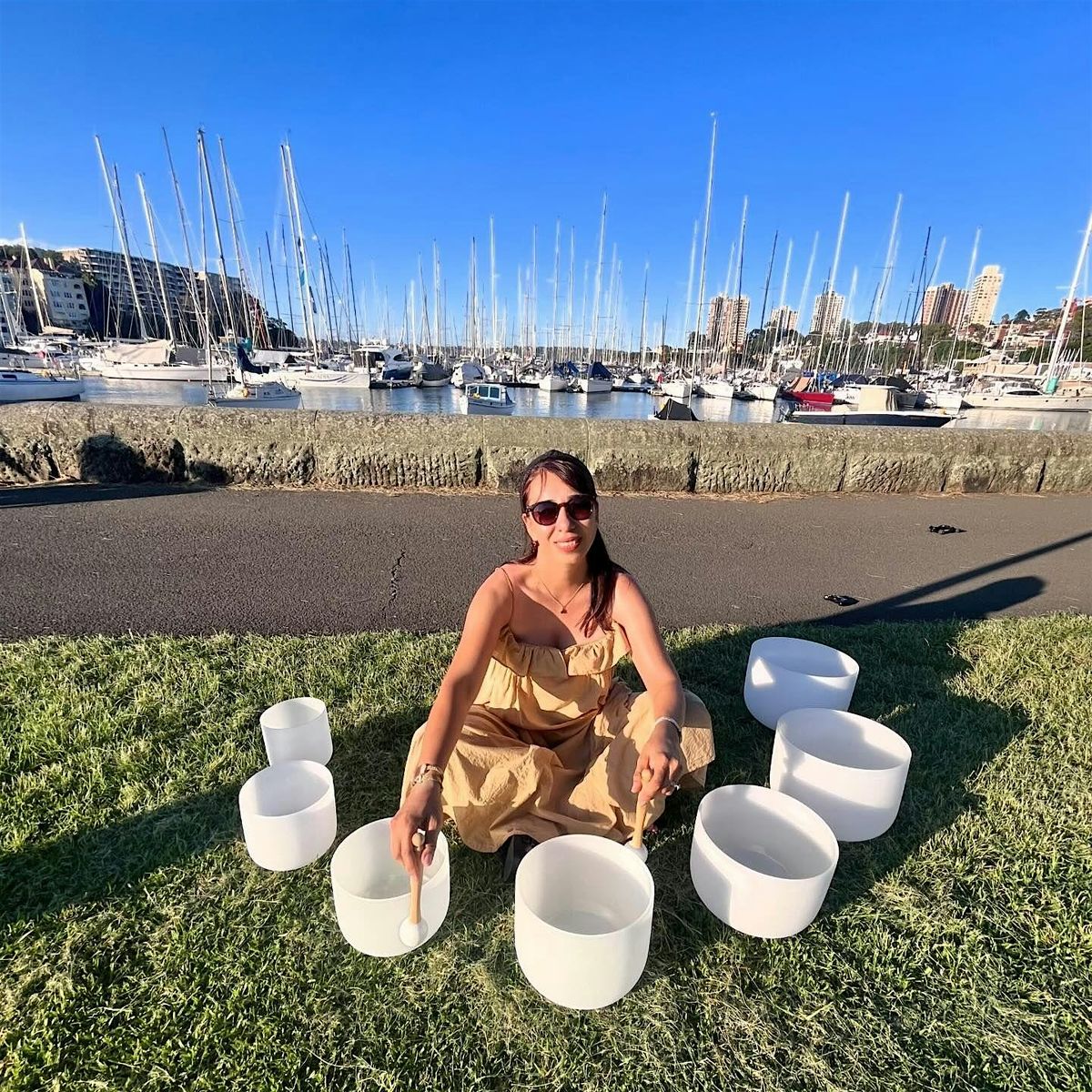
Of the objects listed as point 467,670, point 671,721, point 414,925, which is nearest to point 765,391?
point 671,721

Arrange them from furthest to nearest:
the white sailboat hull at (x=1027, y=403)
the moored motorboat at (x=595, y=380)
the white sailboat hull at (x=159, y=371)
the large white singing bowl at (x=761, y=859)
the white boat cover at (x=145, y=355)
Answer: the moored motorboat at (x=595, y=380)
the white boat cover at (x=145, y=355)
the white sailboat hull at (x=159, y=371)
the white sailboat hull at (x=1027, y=403)
the large white singing bowl at (x=761, y=859)

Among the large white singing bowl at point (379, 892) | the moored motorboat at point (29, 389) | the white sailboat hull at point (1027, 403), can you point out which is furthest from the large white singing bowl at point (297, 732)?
the white sailboat hull at point (1027, 403)

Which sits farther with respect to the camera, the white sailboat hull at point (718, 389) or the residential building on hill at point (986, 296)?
the residential building on hill at point (986, 296)

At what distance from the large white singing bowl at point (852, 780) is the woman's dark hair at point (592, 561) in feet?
3.12

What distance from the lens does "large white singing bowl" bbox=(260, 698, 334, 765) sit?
2602 millimetres

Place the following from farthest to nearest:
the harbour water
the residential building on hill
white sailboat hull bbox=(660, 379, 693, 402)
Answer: the residential building on hill
white sailboat hull bbox=(660, 379, 693, 402)
the harbour water

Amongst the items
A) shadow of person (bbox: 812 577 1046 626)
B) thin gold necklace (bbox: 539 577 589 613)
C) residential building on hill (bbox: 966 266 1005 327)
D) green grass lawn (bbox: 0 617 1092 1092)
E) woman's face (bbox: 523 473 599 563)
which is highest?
residential building on hill (bbox: 966 266 1005 327)

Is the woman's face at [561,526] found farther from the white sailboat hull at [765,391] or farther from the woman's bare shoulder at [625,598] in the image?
the white sailboat hull at [765,391]

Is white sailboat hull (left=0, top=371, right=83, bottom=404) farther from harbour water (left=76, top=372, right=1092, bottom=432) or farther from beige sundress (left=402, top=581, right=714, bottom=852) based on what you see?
beige sundress (left=402, top=581, right=714, bottom=852)

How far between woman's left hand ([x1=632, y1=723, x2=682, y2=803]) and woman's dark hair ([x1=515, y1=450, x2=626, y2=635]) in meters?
0.56

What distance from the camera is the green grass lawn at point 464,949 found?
1.58 meters

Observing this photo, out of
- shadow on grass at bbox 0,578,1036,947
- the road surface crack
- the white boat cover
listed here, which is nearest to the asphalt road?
the road surface crack

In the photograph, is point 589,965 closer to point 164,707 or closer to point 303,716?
point 303,716

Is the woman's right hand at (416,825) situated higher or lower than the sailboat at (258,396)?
higher
